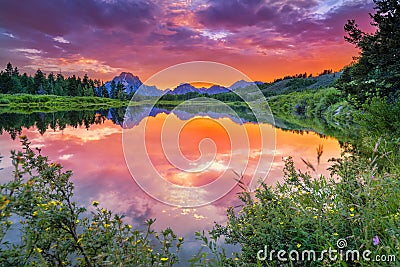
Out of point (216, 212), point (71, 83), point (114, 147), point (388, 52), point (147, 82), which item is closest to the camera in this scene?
point (147, 82)

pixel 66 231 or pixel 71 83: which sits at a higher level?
pixel 71 83

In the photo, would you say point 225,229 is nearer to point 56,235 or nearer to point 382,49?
point 56,235

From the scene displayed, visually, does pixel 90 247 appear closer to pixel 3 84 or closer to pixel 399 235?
pixel 399 235

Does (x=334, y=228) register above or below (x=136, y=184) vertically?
above

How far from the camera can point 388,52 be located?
44.8 ft

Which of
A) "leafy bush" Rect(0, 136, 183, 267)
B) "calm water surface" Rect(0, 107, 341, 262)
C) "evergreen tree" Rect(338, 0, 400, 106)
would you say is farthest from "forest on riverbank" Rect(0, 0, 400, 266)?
"evergreen tree" Rect(338, 0, 400, 106)

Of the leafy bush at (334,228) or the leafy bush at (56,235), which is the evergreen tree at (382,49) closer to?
the leafy bush at (334,228)

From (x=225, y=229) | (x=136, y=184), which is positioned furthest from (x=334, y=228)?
(x=136, y=184)

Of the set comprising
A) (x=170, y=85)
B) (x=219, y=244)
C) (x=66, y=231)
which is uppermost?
(x=170, y=85)

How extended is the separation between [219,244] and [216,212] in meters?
1.48

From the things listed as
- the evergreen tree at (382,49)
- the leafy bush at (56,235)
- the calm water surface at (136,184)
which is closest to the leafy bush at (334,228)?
the leafy bush at (56,235)

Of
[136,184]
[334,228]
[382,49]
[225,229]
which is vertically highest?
[382,49]

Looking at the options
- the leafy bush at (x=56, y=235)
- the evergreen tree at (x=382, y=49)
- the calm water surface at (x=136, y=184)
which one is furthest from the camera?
the evergreen tree at (x=382, y=49)

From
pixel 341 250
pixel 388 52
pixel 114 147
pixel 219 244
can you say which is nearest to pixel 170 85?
pixel 219 244
